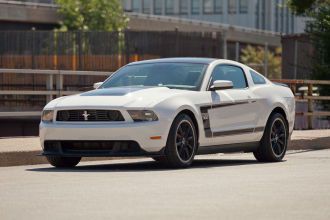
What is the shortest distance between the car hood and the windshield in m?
0.37

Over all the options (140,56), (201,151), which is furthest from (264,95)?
(140,56)

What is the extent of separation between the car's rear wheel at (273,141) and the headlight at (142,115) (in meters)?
2.48

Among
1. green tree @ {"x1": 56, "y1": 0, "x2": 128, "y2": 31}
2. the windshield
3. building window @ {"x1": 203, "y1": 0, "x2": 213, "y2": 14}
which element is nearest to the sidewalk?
the windshield

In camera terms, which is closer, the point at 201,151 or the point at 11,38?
the point at 201,151

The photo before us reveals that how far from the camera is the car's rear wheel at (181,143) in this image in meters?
13.5

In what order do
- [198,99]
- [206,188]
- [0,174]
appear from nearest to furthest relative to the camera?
[206,188]
[0,174]
[198,99]

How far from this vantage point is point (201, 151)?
14281 millimetres

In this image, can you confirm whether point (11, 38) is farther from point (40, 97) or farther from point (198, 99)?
point (198, 99)

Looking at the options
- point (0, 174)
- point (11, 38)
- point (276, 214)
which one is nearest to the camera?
point (276, 214)

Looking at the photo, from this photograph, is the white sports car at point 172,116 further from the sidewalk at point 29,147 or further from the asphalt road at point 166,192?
the sidewalk at point 29,147

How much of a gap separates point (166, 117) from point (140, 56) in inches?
1401

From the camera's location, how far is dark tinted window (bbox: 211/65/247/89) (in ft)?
49.1

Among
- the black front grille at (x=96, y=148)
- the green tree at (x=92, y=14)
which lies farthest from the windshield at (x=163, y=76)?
the green tree at (x=92, y=14)

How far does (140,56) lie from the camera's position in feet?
160
